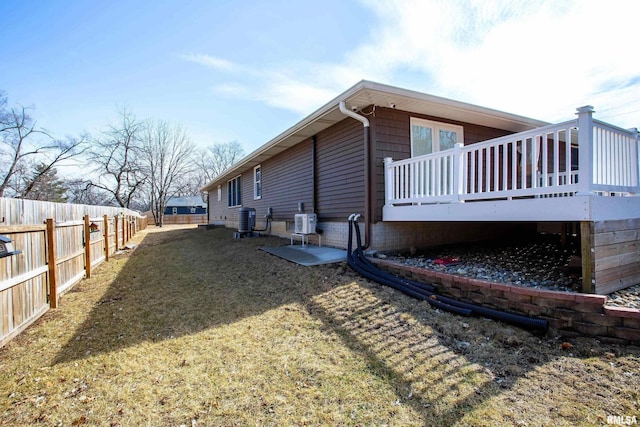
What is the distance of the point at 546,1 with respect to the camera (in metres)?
5.74

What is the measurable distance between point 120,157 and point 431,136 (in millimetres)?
32569

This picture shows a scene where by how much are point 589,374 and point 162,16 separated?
9149 mm

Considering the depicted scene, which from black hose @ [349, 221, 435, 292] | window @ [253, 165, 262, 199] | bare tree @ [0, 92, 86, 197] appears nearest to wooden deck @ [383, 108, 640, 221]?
black hose @ [349, 221, 435, 292]

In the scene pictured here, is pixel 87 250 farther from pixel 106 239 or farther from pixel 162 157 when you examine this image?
pixel 162 157

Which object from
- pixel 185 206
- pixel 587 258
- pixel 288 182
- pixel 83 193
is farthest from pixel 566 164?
pixel 185 206

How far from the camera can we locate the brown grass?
202cm

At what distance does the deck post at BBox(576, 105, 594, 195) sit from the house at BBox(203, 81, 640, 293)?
1 centimetres

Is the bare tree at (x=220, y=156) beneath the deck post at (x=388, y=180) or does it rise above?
above

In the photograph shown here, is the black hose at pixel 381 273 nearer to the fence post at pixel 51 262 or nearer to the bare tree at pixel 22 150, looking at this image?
the fence post at pixel 51 262

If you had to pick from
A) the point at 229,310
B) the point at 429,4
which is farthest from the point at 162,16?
the point at 229,310

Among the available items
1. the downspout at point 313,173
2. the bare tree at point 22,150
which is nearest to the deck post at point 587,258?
the downspout at point 313,173

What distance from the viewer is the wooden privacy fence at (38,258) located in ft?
9.86

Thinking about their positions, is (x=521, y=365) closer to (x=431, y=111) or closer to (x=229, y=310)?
(x=229, y=310)

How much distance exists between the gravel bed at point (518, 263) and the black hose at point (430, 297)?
0.54 m
